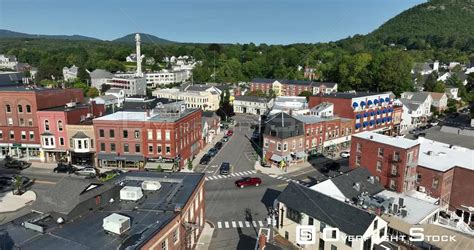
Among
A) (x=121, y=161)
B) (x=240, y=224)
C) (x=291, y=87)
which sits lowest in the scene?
(x=240, y=224)

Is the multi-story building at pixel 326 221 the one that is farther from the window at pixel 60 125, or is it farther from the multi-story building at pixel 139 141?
the window at pixel 60 125

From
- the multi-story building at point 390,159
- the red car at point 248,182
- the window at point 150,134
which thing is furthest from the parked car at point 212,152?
the multi-story building at point 390,159

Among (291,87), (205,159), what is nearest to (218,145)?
(205,159)

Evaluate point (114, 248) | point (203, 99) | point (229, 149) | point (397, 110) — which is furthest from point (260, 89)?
point (114, 248)

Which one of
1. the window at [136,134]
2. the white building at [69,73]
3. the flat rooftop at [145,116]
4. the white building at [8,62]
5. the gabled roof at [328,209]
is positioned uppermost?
the white building at [8,62]

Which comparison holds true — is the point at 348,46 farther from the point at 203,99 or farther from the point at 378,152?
the point at 378,152

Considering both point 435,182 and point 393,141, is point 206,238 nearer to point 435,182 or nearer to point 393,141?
point 393,141
